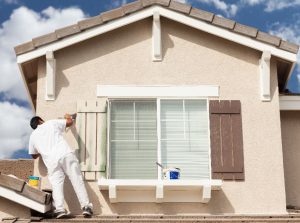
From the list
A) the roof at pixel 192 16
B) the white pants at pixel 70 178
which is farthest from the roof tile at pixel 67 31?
the white pants at pixel 70 178

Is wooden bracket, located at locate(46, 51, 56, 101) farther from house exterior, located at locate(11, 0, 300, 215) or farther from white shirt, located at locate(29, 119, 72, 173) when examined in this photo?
white shirt, located at locate(29, 119, 72, 173)

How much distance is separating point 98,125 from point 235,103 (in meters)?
2.40

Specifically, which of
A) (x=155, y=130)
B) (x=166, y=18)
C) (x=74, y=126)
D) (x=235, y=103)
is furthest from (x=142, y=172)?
(x=166, y=18)

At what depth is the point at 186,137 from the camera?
10023 mm

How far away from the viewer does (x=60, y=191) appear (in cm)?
909

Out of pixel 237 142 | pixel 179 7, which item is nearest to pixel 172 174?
pixel 237 142

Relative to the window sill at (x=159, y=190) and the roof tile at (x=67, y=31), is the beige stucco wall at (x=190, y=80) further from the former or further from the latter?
the roof tile at (x=67, y=31)

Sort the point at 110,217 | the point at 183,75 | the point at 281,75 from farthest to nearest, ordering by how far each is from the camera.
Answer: the point at 281,75, the point at 183,75, the point at 110,217

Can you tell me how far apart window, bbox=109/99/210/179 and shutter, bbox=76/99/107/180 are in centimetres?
19

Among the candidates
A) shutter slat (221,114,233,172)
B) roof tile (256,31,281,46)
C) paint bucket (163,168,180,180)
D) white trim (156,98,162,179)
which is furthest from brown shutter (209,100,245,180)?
roof tile (256,31,281,46)

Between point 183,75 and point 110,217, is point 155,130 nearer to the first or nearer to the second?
point 183,75

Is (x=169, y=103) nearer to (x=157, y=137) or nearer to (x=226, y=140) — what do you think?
(x=157, y=137)

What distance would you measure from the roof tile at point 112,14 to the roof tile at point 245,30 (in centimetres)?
202

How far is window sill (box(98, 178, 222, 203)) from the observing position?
9.28m
